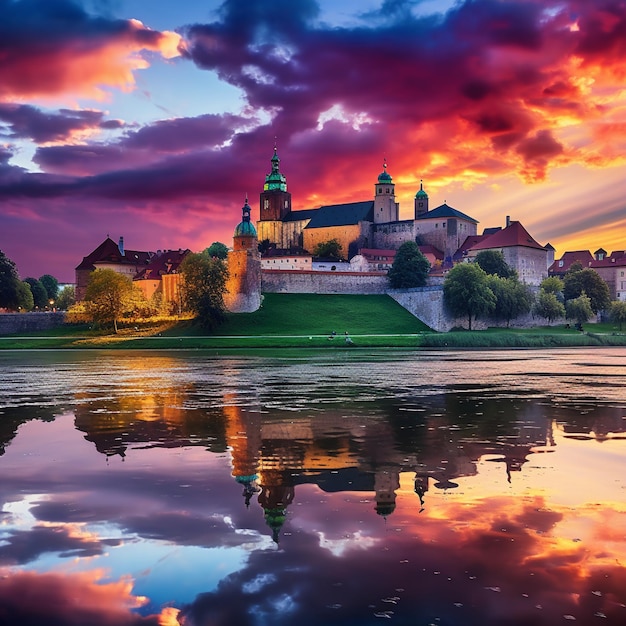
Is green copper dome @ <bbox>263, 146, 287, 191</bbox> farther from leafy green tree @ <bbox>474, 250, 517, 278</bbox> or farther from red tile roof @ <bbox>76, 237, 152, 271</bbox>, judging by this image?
leafy green tree @ <bbox>474, 250, 517, 278</bbox>

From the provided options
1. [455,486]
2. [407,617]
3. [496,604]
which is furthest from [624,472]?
[407,617]

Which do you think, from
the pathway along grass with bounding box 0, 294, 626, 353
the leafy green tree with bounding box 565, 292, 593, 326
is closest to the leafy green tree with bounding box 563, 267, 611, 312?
the leafy green tree with bounding box 565, 292, 593, 326

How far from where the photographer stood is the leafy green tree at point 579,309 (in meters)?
91.1

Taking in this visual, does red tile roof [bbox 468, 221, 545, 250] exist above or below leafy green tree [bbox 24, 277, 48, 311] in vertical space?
above

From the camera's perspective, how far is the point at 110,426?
681 inches

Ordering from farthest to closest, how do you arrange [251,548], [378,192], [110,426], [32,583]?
[378,192]
[110,426]
[251,548]
[32,583]

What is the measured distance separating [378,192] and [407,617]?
14863cm

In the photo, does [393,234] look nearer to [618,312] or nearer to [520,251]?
[520,251]

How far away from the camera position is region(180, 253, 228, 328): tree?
245 feet

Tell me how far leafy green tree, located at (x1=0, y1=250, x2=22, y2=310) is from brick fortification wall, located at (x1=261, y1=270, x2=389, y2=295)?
105ft

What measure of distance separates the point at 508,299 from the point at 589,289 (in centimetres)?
2187

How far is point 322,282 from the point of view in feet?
339

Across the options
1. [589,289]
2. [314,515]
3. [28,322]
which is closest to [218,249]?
[28,322]

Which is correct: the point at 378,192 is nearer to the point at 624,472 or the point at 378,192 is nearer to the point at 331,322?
the point at 331,322
